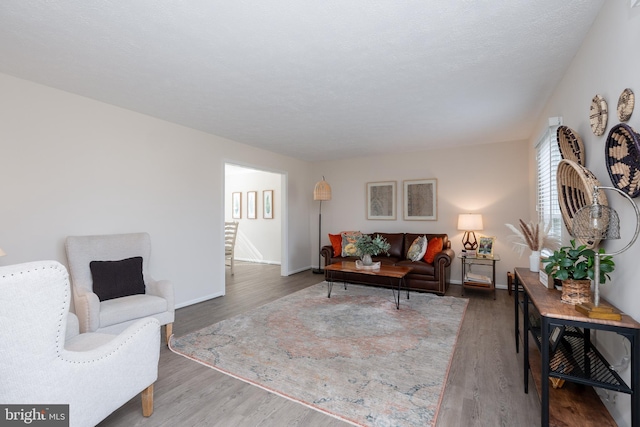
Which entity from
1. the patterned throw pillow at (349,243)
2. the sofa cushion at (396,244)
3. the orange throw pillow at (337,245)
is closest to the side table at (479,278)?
the sofa cushion at (396,244)

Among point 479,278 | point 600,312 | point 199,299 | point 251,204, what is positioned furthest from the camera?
point 251,204

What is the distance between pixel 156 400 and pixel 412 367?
190cm

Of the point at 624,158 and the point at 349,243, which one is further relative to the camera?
the point at 349,243

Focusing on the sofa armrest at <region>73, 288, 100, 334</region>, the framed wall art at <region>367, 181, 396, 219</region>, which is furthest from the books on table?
the sofa armrest at <region>73, 288, 100, 334</region>

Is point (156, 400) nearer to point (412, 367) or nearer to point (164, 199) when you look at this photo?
point (412, 367)

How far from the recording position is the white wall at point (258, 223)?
7.54 meters

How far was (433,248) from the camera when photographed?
4715mm

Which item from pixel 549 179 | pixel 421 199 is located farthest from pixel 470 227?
pixel 549 179

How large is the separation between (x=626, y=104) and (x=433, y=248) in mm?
3424

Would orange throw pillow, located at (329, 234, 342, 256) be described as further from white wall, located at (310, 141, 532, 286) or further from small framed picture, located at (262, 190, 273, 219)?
small framed picture, located at (262, 190, 273, 219)

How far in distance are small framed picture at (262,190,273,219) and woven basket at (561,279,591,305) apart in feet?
21.4

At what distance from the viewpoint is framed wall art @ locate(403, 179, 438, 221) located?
545cm

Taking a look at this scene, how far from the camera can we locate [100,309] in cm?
245

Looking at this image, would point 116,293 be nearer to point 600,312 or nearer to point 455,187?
point 600,312
